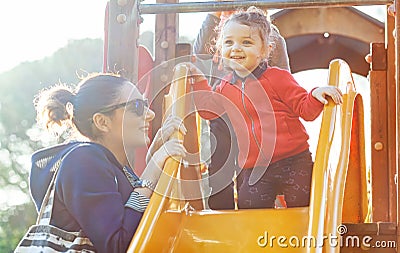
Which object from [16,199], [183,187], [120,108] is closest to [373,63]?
[183,187]

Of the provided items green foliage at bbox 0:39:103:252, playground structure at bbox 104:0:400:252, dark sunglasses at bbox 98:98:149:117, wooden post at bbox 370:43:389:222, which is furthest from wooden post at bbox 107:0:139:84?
green foliage at bbox 0:39:103:252

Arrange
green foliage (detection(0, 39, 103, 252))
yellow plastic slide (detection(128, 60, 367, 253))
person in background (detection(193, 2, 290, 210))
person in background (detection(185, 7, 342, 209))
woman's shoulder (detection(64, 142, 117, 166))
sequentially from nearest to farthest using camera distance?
yellow plastic slide (detection(128, 60, 367, 253)) < woman's shoulder (detection(64, 142, 117, 166)) < person in background (detection(185, 7, 342, 209)) < person in background (detection(193, 2, 290, 210)) < green foliage (detection(0, 39, 103, 252))

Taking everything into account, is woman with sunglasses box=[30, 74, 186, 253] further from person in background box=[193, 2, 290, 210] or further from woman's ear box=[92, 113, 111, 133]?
person in background box=[193, 2, 290, 210]

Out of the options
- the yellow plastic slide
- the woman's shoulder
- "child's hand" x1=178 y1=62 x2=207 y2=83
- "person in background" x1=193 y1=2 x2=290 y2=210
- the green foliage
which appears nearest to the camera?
the yellow plastic slide

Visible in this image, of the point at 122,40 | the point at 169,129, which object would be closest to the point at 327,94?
the point at 169,129

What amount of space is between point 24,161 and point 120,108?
1139 cm

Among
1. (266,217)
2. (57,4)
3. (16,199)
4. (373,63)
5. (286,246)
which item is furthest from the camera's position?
(16,199)

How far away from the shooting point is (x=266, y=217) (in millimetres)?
2049

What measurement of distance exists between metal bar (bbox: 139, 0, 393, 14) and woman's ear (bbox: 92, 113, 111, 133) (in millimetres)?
486

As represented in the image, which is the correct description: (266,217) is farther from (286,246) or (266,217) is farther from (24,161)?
(24,161)

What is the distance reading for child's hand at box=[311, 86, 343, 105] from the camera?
6.88 feet

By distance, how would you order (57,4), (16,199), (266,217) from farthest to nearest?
(16,199)
(57,4)
(266,217)

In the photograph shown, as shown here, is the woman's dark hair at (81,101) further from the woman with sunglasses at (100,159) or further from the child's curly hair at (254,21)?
the child's curly hair at (254,21)

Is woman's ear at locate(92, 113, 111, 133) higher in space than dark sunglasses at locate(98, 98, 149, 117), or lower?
lower
